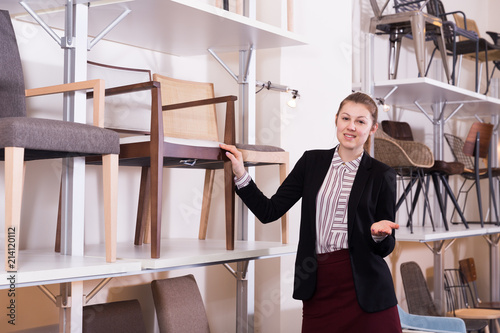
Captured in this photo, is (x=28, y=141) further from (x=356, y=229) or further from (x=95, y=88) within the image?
(x=356, y=229)

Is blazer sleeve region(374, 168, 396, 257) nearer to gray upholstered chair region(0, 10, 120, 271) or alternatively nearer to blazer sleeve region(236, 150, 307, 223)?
blazer sleeve region(236, 150, 307, 223)

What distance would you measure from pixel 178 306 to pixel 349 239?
1.28 metres

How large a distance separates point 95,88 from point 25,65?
0.82 meters

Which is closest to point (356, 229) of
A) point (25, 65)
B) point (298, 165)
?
point (298, 165)

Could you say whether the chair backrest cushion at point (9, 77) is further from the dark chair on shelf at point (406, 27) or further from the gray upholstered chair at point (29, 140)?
the dark chair on shelf at point (406, 27)

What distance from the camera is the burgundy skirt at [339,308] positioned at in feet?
7.66

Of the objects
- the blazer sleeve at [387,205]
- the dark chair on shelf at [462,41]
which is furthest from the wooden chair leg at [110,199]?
the dark chair on shelf at [462,41]

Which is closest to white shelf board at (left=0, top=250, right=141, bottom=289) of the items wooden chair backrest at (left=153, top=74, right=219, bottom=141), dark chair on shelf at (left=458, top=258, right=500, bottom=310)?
wooden chair backrest at (left=153, top=74, right=219, bottom=141)

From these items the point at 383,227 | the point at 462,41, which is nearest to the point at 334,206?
the point at 383,227

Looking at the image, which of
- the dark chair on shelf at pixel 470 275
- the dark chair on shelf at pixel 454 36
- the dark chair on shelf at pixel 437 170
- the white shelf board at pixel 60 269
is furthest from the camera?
the dark chair on shelf at pixel 470 275

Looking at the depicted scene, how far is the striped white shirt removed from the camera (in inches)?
94.7

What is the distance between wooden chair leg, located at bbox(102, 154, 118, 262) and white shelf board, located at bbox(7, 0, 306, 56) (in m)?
0.66

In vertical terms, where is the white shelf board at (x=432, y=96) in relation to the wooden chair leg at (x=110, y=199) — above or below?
above

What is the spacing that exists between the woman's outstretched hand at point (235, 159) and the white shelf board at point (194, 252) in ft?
1.17
